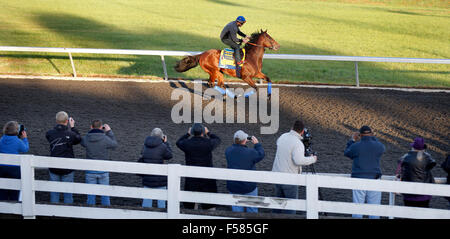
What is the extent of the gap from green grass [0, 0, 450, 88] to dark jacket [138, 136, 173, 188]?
8.60m

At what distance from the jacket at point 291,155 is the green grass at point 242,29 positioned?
28.9 feet

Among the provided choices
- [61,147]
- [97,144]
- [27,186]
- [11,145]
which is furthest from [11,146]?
[97,144]

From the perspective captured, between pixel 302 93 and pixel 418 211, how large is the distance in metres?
7.56

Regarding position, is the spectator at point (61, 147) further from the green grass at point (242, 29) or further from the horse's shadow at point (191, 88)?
the green grass at point (242, 29)

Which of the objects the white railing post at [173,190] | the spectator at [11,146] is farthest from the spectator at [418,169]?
the spectator at [11,146]

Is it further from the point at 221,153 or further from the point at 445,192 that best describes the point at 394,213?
the point at 221,153

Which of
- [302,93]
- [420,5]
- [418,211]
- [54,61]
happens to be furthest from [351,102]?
[420,5]

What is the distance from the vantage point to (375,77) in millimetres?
15672

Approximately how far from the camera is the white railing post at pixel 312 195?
17.6 feet

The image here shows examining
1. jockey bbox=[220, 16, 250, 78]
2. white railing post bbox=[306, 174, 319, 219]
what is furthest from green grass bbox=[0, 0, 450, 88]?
white railing post bbox=[306, 174, 319, 219]

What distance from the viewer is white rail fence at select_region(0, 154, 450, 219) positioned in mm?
5273

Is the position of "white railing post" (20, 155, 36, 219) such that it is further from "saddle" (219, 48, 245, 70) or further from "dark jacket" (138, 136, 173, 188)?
"saddle" (219, 48, 245, 70)

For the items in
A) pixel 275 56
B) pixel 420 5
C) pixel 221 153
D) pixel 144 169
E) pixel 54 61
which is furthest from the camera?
pixel 420 5

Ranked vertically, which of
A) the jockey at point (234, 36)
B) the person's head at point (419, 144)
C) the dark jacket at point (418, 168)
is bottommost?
the dark jacket at point (418, 168)
